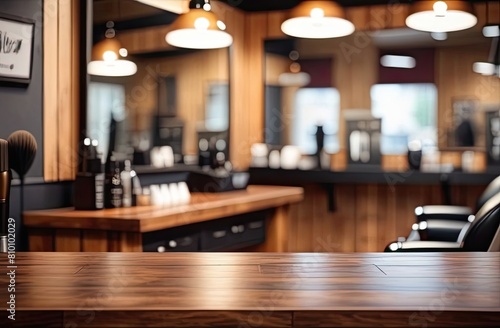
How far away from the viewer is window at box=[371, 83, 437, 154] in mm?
8758

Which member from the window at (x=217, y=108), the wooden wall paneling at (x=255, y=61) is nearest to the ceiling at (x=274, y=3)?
the wooden wall paneling at (x=255, y=61)

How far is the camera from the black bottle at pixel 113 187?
3320mm

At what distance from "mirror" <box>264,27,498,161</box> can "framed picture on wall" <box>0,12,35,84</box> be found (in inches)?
166

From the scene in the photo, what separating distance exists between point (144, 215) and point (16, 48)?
38.5 inches

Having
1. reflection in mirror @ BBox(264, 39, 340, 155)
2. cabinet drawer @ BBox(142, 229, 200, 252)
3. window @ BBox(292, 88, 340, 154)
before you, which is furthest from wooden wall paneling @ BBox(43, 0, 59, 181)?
window @ BBox(292, 88, 340, 154)

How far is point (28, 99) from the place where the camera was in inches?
120

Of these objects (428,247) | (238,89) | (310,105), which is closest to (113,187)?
(428,247)

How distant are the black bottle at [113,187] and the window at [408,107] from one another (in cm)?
582

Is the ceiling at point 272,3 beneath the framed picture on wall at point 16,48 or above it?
above

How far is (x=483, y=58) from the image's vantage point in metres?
6.99

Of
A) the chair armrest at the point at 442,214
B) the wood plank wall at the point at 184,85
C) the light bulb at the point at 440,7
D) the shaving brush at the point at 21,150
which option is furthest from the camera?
the chair armrest at the point at 442,214

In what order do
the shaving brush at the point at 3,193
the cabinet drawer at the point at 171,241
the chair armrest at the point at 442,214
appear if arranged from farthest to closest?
the chair armrest at the point at 442,214 < the cabinet drawer at the point at 171,241 < the shaving brush at the point at 3,193

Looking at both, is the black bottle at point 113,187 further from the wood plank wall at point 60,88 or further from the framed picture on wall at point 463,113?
the framed picture on wall at point 463,113

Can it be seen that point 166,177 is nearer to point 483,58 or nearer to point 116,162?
point 116,162
